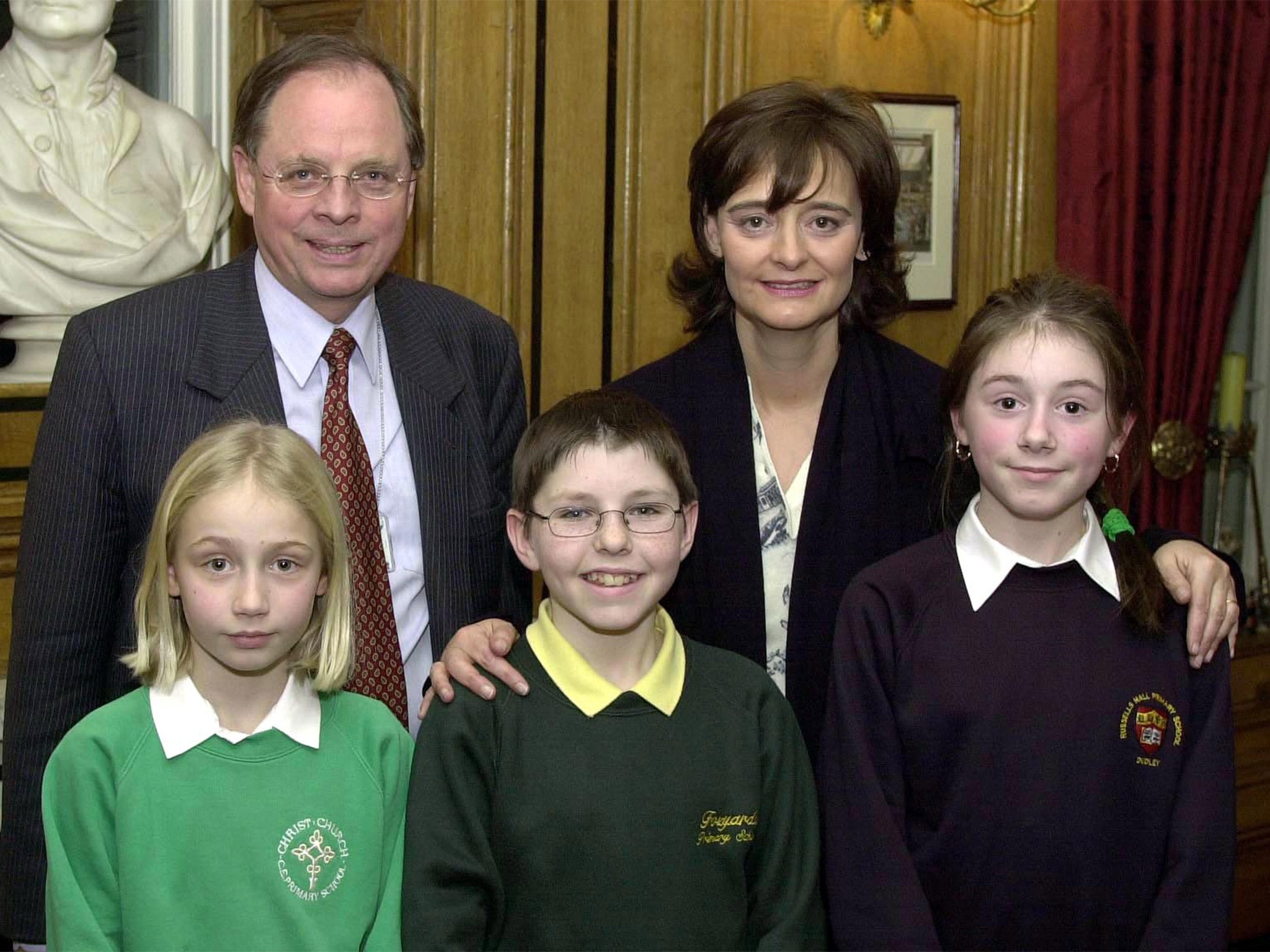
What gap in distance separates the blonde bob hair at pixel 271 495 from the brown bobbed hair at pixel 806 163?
0.79m

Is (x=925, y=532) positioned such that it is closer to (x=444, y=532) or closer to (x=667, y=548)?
(x=667, y=548)

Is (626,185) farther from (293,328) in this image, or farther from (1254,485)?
(1254,485)

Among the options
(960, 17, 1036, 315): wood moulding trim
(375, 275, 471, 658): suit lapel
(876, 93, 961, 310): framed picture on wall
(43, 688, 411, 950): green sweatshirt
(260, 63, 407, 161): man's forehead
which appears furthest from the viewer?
(960, 17, 1036, 315): wood moulding trim

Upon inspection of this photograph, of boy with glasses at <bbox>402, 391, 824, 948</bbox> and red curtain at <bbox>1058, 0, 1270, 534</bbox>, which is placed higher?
red curtain at <bbox>1058, 0, 1270, 534</bbox>

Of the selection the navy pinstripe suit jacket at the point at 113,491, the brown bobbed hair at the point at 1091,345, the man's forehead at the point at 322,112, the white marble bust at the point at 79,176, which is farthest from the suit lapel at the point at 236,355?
the white marble bust at the point at 79,176

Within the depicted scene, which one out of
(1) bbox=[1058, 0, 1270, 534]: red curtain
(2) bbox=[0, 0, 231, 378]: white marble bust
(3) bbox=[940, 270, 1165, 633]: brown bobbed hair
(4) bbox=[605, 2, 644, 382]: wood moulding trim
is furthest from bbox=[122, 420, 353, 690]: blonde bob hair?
(1) bbox=[1058, 0, 1270, 534]: red curtain

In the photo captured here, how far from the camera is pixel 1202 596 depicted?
2.15 meters

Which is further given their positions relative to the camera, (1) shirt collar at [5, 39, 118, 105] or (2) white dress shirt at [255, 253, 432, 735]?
(1) shirt collar at [5, 39, 118, 105]

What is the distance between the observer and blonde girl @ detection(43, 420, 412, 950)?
194cm

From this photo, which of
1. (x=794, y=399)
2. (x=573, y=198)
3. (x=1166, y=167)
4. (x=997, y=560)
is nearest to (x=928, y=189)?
(x=1166, y=167)

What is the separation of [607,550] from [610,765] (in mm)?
281

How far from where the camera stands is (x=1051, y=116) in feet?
13.9

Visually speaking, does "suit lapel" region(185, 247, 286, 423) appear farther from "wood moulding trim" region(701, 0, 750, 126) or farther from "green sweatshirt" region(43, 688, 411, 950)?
"wood moulding trim" region(701, 0, 750, 126)

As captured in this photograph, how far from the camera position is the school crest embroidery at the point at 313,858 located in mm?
1973
